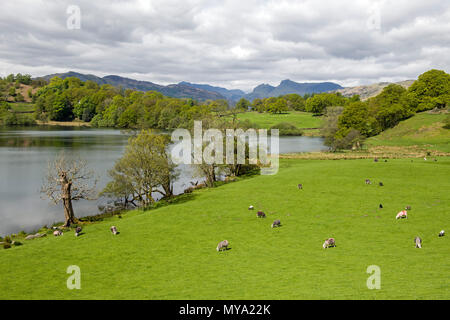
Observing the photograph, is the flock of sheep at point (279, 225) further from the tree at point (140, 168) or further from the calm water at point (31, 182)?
the tree at point (140, 168)

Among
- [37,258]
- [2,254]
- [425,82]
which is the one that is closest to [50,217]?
[2,254]

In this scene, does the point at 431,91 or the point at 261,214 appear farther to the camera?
the point at 431,91

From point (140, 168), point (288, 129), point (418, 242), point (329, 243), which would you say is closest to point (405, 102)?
point (288, 129)

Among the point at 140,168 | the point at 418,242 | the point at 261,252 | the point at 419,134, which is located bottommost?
the point at 261,252

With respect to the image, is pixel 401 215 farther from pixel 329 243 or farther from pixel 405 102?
pixel 405 102

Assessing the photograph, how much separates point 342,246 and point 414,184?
84.5ft

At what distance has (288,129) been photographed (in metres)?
167

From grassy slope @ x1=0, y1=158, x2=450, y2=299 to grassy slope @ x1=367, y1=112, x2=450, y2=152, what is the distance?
63.3m

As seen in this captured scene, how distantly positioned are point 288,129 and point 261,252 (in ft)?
488

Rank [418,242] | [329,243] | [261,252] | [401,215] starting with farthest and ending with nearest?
[401,215]
[329,243]
[261,252]
[418,242]

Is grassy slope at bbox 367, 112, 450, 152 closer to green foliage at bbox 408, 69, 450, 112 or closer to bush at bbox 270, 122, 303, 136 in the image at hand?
green foliage at bbox 408, 69, 450, 112

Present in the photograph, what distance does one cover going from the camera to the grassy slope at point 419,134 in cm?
9601

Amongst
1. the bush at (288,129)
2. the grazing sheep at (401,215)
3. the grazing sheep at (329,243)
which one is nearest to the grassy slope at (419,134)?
the bush at (288,129)

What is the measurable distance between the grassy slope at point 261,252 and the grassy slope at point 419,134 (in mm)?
63270
